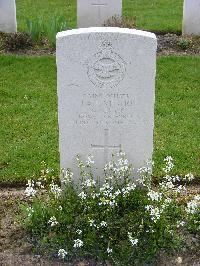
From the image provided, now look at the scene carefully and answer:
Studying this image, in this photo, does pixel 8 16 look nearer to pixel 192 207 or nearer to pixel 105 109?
pixel 105 109

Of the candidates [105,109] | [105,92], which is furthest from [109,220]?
[105,92]

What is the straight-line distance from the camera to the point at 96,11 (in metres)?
10.3

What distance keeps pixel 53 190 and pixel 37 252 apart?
513mm

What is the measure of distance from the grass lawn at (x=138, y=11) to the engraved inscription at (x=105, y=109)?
Result: 247 inches

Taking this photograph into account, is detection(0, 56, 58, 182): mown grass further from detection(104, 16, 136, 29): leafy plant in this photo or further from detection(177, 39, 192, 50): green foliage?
detection(177, 39, 192, 50): green foliage

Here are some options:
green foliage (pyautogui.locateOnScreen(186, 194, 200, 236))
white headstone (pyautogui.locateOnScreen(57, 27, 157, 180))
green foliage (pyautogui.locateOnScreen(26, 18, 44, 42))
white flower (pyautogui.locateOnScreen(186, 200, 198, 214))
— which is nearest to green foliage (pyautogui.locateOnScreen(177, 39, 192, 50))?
green foliage (pyautogui.locateOnScreen(26, 18, 44, 42))

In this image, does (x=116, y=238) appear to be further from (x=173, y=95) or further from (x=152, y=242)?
(x=173, y=95)

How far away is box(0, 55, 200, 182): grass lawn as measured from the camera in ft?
19.7

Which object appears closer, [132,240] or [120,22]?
[132,240]

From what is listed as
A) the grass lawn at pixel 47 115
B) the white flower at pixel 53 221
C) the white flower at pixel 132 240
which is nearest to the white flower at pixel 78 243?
the white flower at pixel 53 221

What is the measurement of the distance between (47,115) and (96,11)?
149 inches

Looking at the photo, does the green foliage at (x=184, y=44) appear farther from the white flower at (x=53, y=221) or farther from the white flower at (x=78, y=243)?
the white flower at (x=78, y=243)

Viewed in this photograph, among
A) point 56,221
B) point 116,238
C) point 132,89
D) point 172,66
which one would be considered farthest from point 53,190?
point 172,66

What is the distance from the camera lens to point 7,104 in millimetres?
7469
